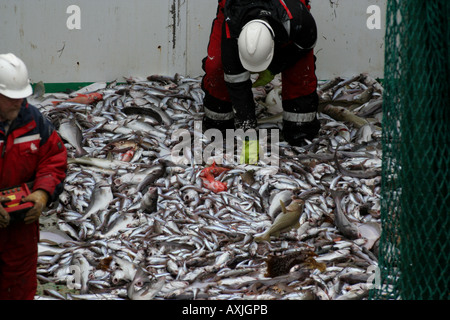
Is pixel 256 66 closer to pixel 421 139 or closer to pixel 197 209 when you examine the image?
pixel 197 209

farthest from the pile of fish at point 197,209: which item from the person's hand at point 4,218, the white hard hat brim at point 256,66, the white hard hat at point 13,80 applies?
the white hard hat at point 13,80

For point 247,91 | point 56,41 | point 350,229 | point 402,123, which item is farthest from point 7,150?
point 56,41

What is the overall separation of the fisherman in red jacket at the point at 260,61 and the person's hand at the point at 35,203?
118 inches

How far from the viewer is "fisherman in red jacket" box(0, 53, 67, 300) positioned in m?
3.96

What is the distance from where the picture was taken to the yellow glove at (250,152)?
6.90 metres

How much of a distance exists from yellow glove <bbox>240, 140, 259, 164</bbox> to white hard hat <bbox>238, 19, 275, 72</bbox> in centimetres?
80

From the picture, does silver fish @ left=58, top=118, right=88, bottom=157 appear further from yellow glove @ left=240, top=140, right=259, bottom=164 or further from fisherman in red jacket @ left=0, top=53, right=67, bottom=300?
fisherman in red jacket @ left=0, top=53, right=67, bottom=300

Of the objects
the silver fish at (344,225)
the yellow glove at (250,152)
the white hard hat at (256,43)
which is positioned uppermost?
the white hard hat at (256,43)

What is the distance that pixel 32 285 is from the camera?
14.0 feet

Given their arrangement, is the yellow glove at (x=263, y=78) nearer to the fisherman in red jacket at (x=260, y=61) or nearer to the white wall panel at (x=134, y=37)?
the fisherman in red jacket at (x=260, y=61)

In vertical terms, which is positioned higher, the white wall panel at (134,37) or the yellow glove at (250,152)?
the white wall panel at (134,37)

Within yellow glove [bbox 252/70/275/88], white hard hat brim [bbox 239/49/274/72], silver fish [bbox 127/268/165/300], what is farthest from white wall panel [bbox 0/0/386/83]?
silver fish [bbox 127/268/165/300]

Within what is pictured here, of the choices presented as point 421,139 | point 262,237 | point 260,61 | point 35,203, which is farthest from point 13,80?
point 260,61

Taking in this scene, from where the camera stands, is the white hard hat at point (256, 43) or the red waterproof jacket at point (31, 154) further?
the white hard hat at point (256, 43)
